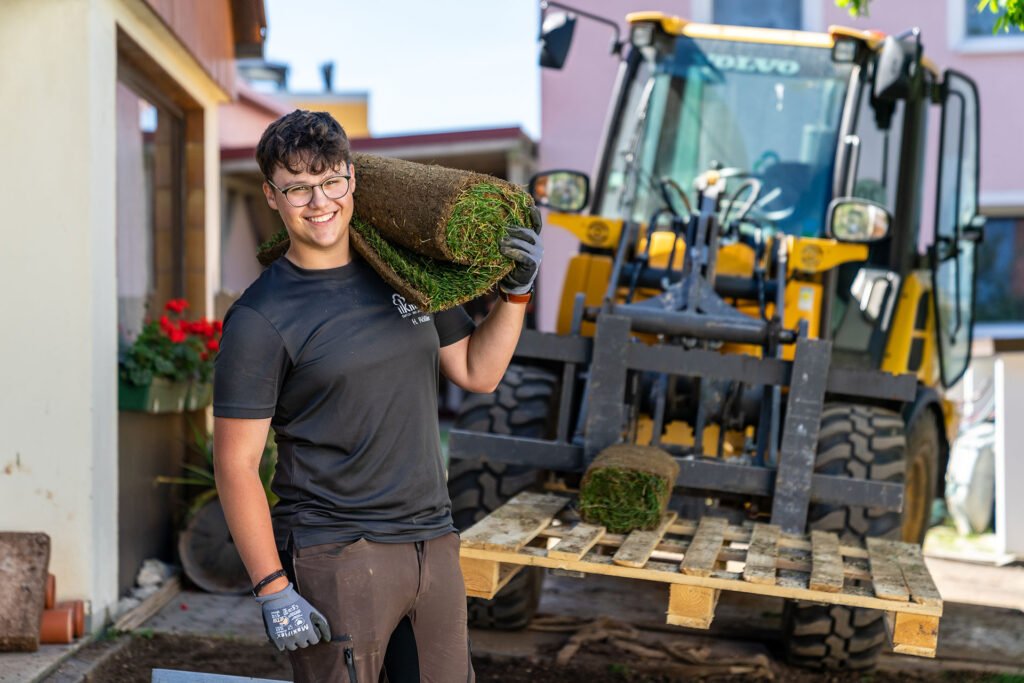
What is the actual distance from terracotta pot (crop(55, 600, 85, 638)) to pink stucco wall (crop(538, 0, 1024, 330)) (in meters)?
8.03

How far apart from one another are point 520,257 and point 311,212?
1.92 ft

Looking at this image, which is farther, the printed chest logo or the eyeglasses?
the printed chest logo

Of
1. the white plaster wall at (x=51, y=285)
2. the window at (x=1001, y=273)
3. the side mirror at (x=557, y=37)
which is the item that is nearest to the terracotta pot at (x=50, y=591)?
the white plaster wall at (x=51, y=285)

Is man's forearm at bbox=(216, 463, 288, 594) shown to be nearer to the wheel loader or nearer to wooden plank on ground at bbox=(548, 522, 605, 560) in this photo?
wooden plank on ground at bbox=(548, 522, 605, 560)

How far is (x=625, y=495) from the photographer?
446cm

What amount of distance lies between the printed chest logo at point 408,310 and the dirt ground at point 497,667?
104 inches

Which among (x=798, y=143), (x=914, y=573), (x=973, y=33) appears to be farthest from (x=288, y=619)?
(x=973, y=33)

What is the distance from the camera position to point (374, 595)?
282 cm

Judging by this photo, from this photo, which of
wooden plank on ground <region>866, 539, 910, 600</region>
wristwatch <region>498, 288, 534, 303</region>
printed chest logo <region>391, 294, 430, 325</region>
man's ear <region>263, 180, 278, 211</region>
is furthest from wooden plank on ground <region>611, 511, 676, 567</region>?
man's ear <region>263, 180, 278, 211</region>

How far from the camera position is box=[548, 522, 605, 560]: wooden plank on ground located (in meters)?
3.99

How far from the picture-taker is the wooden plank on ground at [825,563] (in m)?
3.92

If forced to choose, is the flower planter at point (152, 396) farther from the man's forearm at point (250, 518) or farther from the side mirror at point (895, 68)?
the side mirror at point (895, 68)

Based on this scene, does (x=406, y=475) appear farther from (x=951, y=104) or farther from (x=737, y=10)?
(x=737, y=10)

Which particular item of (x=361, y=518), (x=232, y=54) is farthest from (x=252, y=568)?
(x=232, y=54)
